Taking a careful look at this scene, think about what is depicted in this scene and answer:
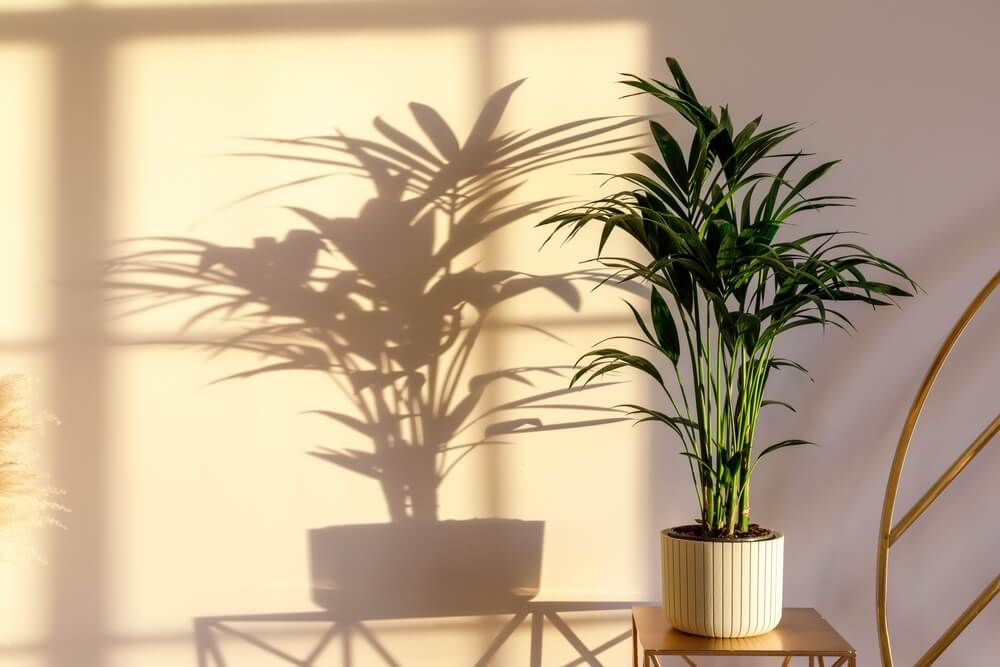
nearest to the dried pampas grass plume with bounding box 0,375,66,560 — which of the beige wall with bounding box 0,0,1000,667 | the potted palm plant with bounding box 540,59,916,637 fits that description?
the beige wall with bounding box 0,0,1000,667

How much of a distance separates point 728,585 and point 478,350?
91cm

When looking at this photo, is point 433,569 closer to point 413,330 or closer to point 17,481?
point 413,330

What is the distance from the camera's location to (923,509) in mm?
2312

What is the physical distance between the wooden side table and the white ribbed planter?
1.4 inches

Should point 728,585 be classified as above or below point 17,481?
below

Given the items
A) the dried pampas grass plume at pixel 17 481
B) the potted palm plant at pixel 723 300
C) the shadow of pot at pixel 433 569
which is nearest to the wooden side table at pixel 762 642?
the potted palm plant at pixel 723 300

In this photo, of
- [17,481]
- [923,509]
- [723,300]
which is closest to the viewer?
[723,300]

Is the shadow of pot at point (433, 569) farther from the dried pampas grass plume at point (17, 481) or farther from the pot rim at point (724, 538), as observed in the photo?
the dried pampas grass plume at point (17, 481)

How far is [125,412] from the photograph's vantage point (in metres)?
2.57

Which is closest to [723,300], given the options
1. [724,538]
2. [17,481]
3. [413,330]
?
[724,538]

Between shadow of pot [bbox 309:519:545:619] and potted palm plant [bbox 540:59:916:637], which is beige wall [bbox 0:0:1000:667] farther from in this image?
potted palm plant [bbox 540:59:916:637]

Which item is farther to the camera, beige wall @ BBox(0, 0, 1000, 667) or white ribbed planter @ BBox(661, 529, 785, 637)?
beige wall @ BBox(0, 0, 1000, 667)

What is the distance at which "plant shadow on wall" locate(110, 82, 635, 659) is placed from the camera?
2.53 metres

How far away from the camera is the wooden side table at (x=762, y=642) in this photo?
197cm
